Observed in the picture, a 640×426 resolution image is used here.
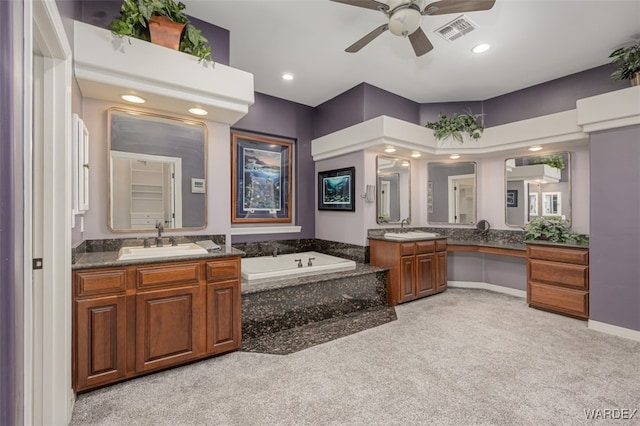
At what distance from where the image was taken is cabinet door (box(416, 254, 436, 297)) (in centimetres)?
411

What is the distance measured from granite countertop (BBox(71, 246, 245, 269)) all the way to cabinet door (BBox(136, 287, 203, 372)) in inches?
9.5

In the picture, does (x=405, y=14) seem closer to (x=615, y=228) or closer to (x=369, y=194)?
(x=369, y=194)

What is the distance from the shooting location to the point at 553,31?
3.01 m

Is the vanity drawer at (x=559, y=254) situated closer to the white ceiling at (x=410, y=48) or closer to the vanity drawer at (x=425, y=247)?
the vanity drawer at (x=425, y=247)

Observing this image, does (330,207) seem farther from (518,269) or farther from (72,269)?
(72,269)

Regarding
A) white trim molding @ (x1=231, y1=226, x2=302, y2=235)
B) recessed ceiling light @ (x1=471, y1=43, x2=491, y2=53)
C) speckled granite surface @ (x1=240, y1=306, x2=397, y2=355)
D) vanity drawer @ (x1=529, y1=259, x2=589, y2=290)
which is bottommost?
speckled granite surface @ (x1=240, y1=306, x2=397, y2=355)

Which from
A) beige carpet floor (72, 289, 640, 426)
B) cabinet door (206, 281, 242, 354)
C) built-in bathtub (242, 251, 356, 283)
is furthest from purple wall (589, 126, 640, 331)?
cabinet door (206, 281, 242, 354)

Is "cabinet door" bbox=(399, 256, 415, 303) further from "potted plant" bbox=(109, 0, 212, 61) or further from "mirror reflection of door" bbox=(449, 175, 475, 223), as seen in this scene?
"potted plant" bbox=(109, 0, 212, 61)

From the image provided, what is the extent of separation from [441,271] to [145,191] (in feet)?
13.1

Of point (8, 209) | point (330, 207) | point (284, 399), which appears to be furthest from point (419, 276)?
point (8, 209)

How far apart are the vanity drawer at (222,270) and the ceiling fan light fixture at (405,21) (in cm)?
235

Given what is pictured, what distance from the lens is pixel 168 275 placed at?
2316mm

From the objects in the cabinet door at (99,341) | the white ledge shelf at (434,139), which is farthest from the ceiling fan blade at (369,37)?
the cabinet door at (99,341)

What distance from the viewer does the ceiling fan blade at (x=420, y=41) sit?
256 centimetres
